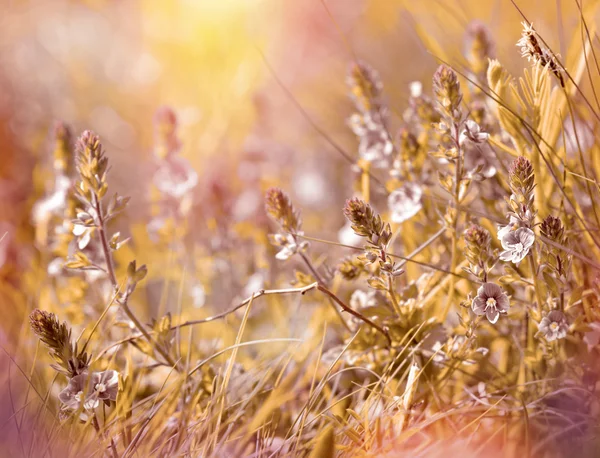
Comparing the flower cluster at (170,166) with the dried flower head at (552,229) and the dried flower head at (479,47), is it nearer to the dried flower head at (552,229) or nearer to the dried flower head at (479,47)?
the dried flower head at (479,47)

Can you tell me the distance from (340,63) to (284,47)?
12.5 inches

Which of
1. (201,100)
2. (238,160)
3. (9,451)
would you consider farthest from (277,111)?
(9,451)

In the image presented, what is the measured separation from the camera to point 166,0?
8.34 feet

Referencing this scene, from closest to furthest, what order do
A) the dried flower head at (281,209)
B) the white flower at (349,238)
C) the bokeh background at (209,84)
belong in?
the dried flower head at (281,209) → the white flower at (349,238) → the bokeh background at (209,84)

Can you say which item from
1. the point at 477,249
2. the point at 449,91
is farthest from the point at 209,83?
the point at 477,249

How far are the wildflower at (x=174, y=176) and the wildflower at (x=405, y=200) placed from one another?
41 cm

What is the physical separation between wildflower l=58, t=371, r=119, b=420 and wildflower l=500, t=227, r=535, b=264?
489 millimetres

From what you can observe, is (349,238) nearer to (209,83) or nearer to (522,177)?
(522,177)

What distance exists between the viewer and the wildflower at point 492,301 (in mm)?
708

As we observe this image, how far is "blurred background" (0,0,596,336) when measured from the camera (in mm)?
1667

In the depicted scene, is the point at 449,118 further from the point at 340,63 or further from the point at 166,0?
the point at 166,0

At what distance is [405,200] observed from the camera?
96 cm

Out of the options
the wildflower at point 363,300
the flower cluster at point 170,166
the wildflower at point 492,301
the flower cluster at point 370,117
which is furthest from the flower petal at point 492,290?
the flower cluster at point 170,166

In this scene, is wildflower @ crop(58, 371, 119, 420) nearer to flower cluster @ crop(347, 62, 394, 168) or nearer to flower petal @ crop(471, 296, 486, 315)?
flower petal @ crop(471, 296, 486, 315)
